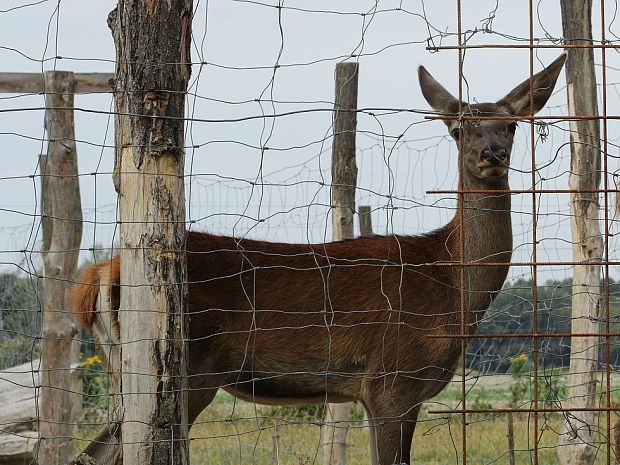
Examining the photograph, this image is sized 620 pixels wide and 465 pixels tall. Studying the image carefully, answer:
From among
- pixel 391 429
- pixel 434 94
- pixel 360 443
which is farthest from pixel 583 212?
pixel 360 443

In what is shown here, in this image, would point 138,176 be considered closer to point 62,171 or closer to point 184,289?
point 184,289

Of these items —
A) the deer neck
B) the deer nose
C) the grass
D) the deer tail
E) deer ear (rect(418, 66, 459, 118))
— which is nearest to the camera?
the deer tail

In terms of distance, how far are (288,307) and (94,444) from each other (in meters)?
1.61

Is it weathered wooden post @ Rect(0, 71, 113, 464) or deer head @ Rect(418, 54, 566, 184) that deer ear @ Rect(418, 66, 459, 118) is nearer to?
deer head @ Rect(418, 54, 566, 184)

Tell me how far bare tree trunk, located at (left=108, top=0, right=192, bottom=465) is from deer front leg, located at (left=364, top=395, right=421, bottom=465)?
213 cm

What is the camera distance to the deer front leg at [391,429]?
618 centimetres

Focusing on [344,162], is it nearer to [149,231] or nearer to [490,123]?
[490,123]

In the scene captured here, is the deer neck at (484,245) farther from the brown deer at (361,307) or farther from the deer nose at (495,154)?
the deer nose at (495,154)

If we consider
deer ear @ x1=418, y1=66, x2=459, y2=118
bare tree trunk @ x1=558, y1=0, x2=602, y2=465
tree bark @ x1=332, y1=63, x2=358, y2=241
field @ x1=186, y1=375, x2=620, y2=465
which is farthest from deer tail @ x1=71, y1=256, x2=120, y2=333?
bare tree trunk @ x1=558, y1=0, x2=602, y2=465

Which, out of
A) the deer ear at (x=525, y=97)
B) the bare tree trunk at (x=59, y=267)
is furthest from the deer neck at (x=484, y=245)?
the bare tree trunk at (x=59, y=267)

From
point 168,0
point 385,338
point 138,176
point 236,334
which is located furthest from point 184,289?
point 385,338

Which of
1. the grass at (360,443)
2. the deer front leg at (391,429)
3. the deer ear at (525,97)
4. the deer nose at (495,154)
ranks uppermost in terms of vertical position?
the deer ear at (525,97)

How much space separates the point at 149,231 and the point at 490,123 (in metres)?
2.83

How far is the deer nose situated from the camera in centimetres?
609
